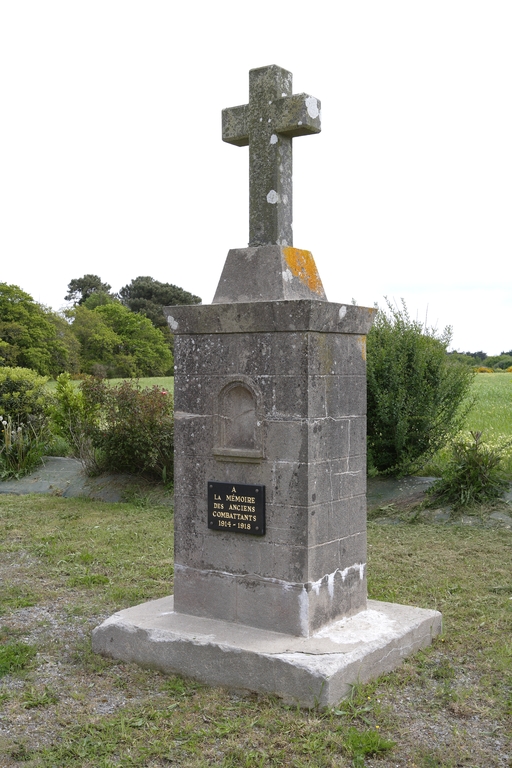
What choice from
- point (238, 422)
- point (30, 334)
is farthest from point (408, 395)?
point (30, 334)

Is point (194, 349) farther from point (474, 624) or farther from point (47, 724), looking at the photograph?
point (474, 624)

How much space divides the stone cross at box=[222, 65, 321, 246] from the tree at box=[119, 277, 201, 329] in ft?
137

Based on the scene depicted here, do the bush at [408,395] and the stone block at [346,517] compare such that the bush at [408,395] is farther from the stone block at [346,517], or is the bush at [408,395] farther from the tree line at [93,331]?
the tree line at [93,331]

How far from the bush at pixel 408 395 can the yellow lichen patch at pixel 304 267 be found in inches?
208

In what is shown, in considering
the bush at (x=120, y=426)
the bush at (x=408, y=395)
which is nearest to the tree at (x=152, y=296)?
the bush at (x=120, y=426)

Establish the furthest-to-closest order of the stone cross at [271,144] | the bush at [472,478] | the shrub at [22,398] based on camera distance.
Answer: the shrub at [22,398] → the bush at [472,478] → the stone cross at [271,144]

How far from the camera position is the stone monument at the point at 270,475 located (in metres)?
4.64

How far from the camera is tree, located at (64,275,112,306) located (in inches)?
2130

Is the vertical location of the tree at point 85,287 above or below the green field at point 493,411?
above

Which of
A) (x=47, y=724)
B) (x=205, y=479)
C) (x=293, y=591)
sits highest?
(x=205, y=479)

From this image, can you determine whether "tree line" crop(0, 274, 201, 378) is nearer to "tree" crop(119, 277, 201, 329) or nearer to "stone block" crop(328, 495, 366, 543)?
"tree" crop(119, 277, 201, 329)

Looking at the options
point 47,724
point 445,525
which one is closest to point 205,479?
point 47,724

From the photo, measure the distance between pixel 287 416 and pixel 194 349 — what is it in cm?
84

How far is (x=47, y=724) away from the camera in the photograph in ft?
13.8
